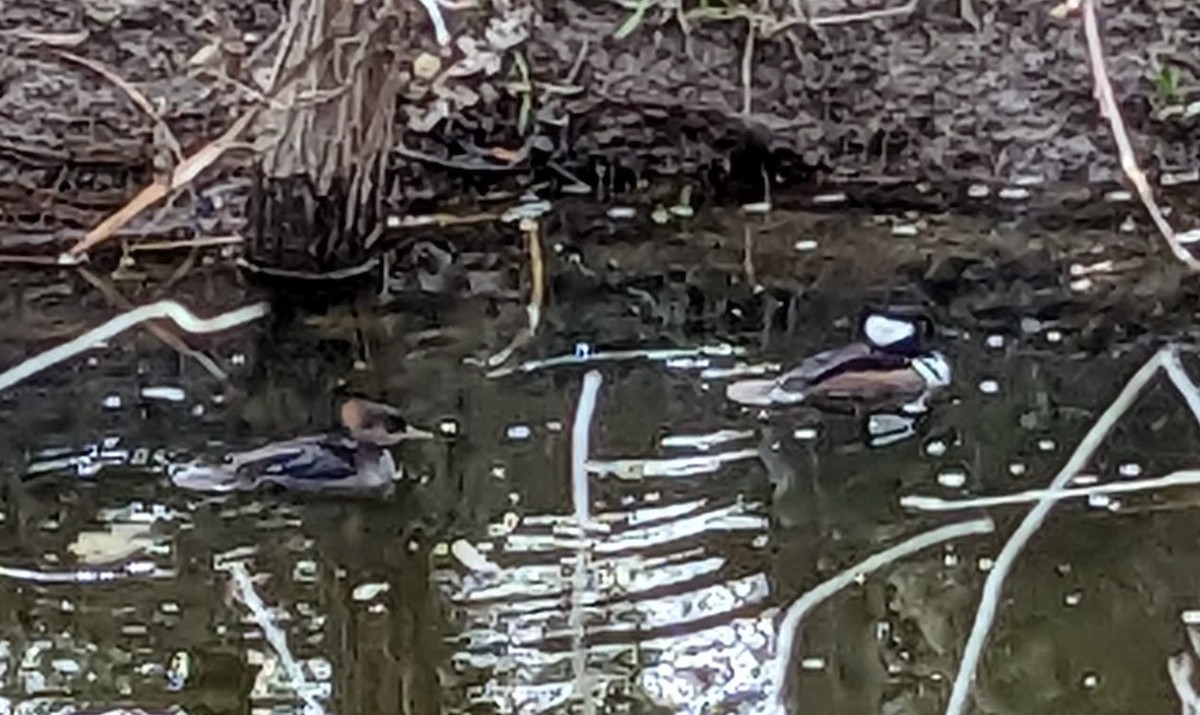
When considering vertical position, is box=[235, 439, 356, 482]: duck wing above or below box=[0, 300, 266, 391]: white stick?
below

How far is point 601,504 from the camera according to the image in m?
1.13

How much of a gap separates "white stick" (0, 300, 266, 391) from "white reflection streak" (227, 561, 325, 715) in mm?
185

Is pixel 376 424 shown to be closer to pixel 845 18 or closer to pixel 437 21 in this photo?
pixel 437 21

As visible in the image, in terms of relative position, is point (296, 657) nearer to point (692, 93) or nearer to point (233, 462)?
point (233, 462)

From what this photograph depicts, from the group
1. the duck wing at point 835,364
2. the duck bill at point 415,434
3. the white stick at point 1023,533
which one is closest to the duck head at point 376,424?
the duck bill at point 415,434

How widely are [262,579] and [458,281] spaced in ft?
0.81

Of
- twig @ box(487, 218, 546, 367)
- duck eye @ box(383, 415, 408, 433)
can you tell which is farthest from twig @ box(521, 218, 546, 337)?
duck eye @ box(383, 415, 408, 433)

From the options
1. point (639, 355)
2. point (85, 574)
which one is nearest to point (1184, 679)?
point (639, 355)

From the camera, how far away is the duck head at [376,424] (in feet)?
3.80

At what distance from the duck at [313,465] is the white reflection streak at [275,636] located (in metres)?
0.06

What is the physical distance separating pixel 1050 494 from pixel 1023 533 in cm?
3

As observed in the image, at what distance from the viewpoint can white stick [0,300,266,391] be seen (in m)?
1.21

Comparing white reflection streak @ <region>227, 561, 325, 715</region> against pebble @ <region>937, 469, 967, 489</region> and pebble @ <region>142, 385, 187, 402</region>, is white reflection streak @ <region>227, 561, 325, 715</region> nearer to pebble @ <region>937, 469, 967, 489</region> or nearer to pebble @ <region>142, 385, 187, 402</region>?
pebble @ <region>142, 385, 187, 402</region>

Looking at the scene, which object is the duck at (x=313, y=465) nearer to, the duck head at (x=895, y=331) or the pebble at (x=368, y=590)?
the pebble at (x=368, y=590)
